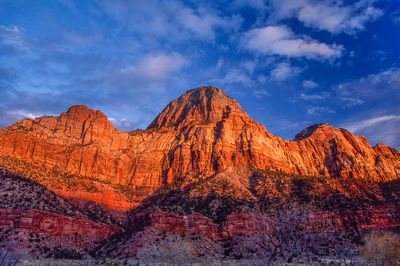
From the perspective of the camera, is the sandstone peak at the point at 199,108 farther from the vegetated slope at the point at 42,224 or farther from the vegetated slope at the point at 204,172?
the vegetated slope at the point at 42,224

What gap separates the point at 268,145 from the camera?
148m

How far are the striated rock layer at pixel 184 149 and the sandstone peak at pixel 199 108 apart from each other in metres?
0.47

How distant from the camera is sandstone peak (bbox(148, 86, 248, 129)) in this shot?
160625 millimetres

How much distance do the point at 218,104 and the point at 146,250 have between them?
304ft

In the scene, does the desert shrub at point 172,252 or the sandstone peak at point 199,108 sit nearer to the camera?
the desert shrub at point 172,252

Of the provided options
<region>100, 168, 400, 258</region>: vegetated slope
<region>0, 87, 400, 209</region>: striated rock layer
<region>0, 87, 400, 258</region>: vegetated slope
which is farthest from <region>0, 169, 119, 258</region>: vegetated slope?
<region>0, 87, 400, 209</region>: striated rock layer

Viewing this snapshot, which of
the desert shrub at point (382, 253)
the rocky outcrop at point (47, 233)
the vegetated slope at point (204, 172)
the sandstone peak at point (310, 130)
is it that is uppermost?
the sandstone peak at point (310, 130)

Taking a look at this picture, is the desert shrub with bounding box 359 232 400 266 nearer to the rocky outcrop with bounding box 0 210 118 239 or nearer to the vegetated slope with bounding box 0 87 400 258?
the vegetated slope with bounding box 0 87 400 258

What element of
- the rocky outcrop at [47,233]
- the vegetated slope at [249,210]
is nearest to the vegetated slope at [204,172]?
the vegetated slope at [249,210]

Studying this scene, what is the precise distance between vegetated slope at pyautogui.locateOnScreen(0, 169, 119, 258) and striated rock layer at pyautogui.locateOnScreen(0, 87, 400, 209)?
60.5ft

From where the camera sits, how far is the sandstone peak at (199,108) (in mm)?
160625

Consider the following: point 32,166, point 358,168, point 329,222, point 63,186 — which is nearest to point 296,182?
point 329,222

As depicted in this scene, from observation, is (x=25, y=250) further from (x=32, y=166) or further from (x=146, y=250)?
(x=32, y=166)

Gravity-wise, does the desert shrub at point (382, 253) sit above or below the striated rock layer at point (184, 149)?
below
